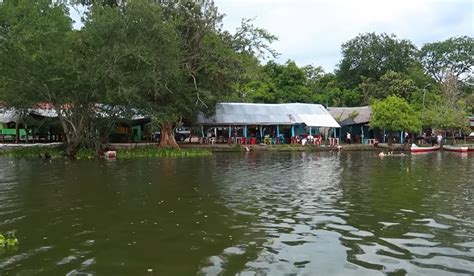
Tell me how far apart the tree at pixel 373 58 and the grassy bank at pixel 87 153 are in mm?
45234

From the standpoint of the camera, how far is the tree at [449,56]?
248 feet

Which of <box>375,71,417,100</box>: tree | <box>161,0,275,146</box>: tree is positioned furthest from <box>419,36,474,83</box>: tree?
<box>161,0,275,146</box>: tree

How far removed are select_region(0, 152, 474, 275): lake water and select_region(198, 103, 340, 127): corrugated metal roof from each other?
2651 centimetres

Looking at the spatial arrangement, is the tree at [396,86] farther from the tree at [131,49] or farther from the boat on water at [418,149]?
the tree at [131,49]

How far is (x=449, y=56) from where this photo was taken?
76.4 meters

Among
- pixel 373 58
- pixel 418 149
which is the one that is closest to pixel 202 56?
pixel 418 149

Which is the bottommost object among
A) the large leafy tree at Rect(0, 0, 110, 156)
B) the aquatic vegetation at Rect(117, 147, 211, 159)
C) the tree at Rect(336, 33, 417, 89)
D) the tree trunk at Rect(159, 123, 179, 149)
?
the aquatic vegetation at Rect(117, 147, 211, 159)

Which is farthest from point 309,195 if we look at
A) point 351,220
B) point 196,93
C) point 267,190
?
point 196,93

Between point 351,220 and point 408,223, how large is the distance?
1313mm

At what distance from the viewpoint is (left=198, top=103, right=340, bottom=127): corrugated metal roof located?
4588cm

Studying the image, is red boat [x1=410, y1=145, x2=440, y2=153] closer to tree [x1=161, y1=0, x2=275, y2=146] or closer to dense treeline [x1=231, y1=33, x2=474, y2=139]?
dense treeline [x1=231, y1=33, x2=474, y2=139]

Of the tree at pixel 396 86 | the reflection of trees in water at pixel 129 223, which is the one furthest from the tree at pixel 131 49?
the tree at pixel 396 86

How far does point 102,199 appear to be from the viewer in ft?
46.1

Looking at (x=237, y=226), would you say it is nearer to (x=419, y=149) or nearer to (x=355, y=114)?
(x=419, y=149)
